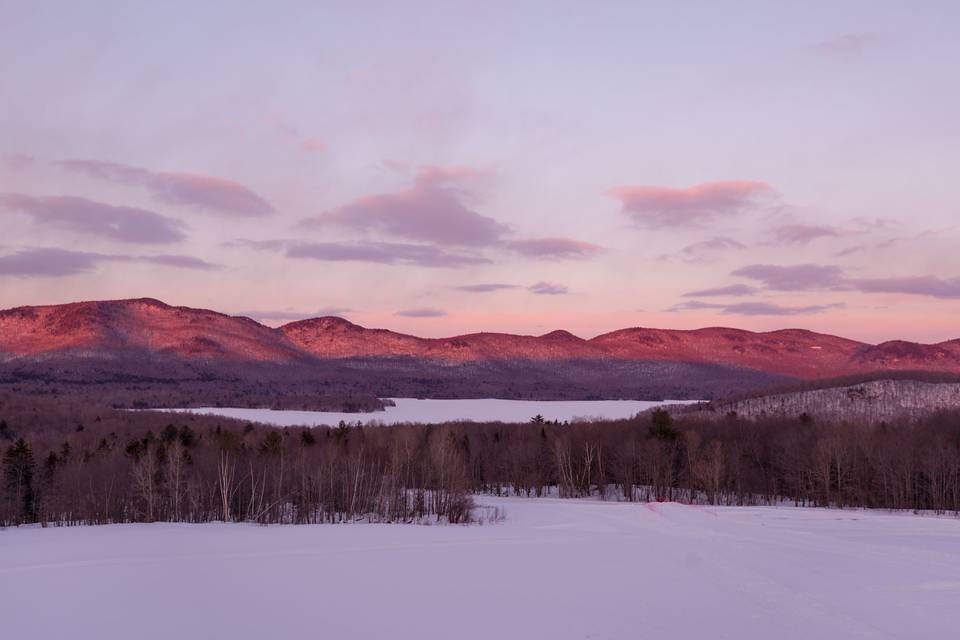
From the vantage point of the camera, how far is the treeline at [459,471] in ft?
238

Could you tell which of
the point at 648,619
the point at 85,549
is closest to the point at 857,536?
the point at 648,619

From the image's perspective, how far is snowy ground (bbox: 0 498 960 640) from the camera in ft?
82.7

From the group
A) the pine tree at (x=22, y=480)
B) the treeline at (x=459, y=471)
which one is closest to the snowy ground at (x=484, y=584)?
the treeline at (x=459, y=471)

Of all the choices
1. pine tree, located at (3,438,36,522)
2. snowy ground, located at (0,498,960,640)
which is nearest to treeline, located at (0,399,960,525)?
pine tree, located at (3,438,36,522)

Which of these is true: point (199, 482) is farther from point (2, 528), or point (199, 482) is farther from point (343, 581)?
point (343, 581)

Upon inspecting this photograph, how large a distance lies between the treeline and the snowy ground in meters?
18.2

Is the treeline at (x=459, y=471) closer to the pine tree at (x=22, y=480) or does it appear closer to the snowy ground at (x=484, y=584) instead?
the pine tree at (x=22, y=480)

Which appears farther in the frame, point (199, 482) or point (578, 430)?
point (578, 430)

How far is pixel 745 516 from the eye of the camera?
67125 millimetres

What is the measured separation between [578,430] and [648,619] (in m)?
98.2

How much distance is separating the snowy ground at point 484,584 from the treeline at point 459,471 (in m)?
18.2

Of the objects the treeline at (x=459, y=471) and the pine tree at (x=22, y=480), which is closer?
the treeline at (x=459, y=471)

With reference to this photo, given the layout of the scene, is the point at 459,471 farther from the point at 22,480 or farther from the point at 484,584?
the point at 484,584

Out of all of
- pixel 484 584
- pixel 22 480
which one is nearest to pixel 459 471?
pixel 22 480
